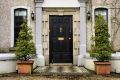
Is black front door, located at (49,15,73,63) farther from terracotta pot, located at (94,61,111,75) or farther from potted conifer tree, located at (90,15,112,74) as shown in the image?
terracotta pot, located at (94,61,111,75)

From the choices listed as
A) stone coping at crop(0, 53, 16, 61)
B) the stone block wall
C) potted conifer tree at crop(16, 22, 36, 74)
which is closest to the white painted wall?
the stone block wall

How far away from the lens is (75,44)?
1708cm

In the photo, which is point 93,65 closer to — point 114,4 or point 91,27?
point 91,27

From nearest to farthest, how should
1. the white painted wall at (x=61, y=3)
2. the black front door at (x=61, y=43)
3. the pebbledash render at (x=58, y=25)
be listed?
1. the pebbledash render at (x=58, y=25)
2. the white painted wall at (x=61, y=3)
3. the black front door at (x=61, y=43)

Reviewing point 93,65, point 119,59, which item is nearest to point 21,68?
point 93,65

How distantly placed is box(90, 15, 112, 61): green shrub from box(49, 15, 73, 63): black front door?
3030mm

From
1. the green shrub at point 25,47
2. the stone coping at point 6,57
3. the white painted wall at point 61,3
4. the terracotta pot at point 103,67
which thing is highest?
the white painted wall at point 61,3

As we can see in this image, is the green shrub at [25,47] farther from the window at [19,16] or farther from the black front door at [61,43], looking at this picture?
the black front door at [61,43]

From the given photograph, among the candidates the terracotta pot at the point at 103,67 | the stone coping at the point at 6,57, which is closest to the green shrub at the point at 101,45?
the terracotta pot at the point at 103,67

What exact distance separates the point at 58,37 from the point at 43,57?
126cm

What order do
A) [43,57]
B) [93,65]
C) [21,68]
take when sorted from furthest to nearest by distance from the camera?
[43,57] → [93,65] → [21,68]

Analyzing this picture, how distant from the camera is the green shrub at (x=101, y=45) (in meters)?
13.9

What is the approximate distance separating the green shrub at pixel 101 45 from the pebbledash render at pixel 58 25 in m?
2.64

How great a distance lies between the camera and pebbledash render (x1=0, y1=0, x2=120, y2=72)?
55.5ft
